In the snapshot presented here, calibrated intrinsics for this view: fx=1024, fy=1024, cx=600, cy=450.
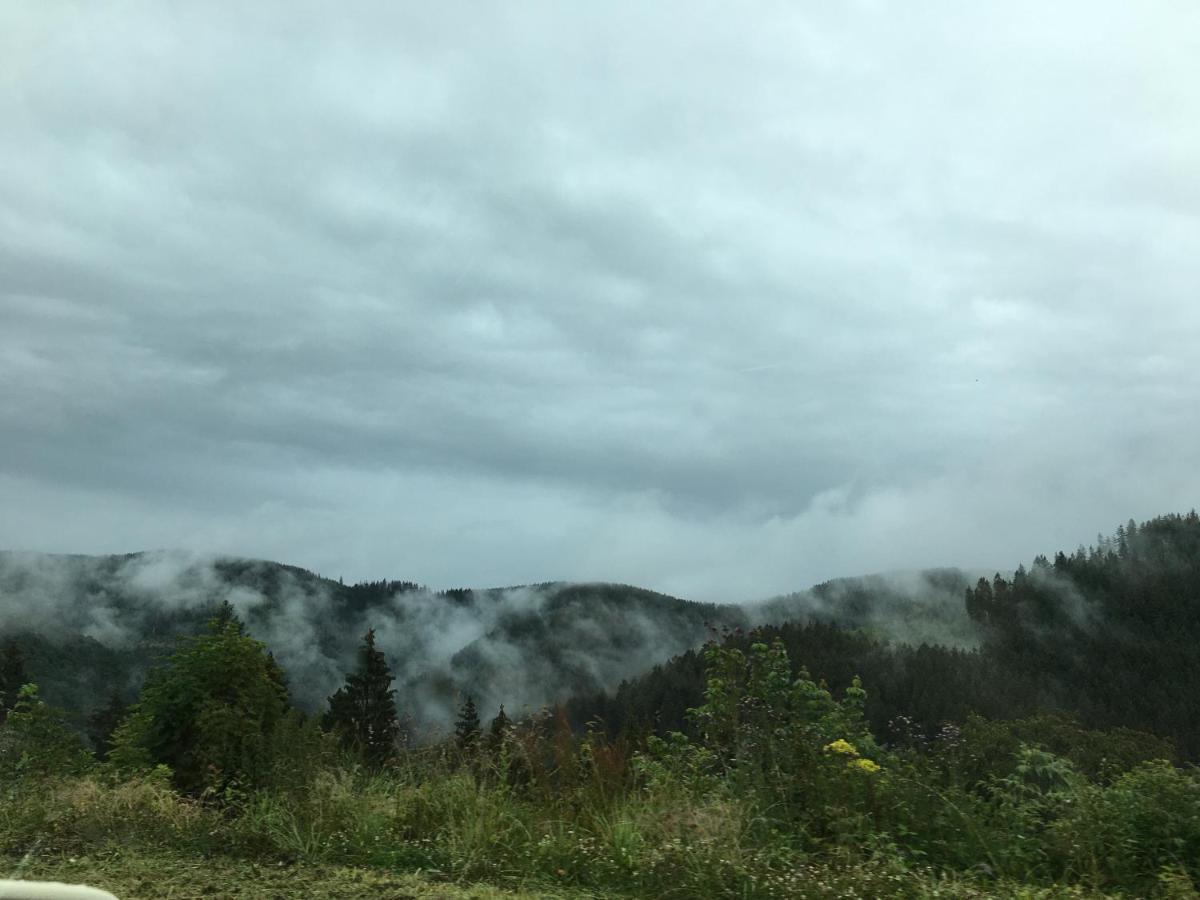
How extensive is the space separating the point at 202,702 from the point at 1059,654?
14644 cm

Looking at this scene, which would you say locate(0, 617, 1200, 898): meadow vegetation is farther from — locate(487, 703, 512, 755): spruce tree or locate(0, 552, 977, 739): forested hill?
locate(0, 552, 977, 739): forested hill

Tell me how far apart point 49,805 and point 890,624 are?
175351mm

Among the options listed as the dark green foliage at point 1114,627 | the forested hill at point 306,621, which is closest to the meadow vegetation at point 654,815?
the forested hill at point 306,621

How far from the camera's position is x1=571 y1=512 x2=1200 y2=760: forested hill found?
320 feet

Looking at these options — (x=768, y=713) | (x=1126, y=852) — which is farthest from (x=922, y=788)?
(x=768, y=713)

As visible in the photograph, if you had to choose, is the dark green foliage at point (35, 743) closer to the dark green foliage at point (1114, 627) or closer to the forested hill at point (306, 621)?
the forested hill at point (306, 621)

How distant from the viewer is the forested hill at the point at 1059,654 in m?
97.5

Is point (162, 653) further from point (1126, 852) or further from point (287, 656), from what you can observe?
point (287, 656)

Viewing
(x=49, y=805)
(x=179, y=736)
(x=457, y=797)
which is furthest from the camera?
(x=179, y=736)

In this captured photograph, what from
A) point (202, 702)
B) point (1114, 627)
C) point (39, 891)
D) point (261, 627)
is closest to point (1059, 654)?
point (1114, 627)

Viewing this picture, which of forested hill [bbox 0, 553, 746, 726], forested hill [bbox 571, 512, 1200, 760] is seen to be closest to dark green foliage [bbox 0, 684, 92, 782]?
forested hill [bbox 571, 512, 1200, 760]

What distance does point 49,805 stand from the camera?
7.18m

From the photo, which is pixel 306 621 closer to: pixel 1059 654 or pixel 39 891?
pixel 1059 654

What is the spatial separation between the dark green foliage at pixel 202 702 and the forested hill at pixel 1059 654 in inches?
2553
